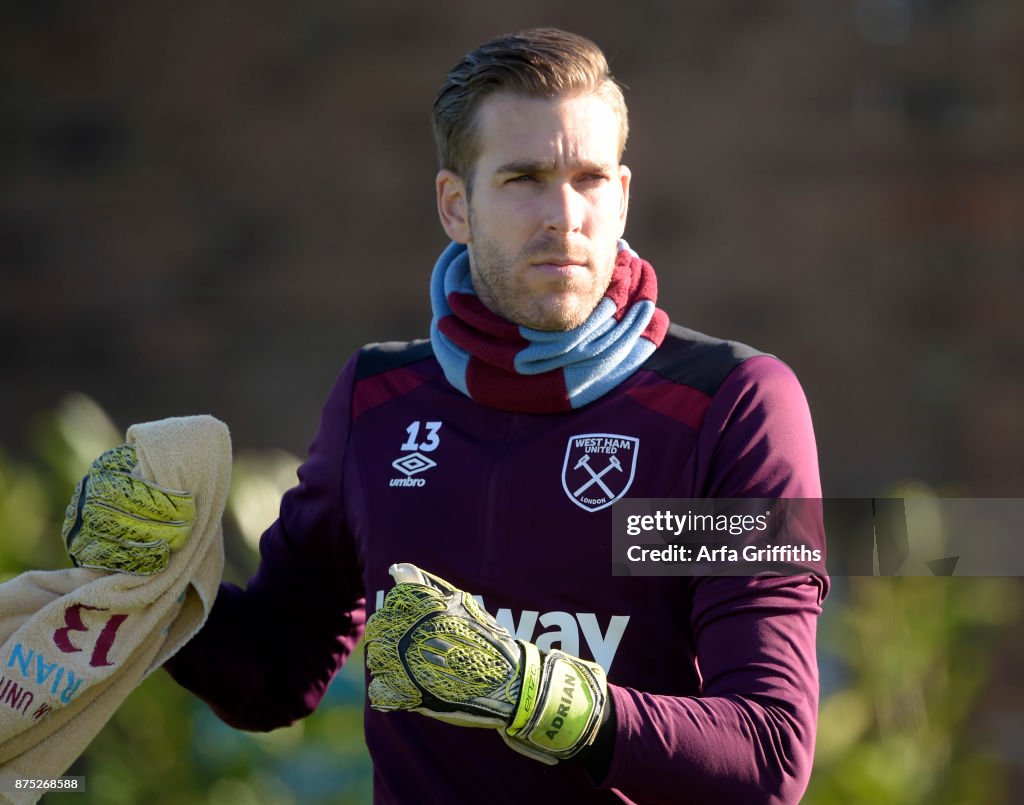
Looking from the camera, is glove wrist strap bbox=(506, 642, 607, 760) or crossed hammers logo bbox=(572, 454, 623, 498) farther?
crossed hammers logo bbox=(572, 454, 623, 498)

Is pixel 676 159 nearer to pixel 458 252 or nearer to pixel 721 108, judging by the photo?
pixel 721 108

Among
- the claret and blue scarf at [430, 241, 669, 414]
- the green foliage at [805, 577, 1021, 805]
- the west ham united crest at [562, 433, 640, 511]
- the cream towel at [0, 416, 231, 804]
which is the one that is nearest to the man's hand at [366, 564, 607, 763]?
the west ham united crest at [562, 433, 640, 511]

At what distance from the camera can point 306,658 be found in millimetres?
2543

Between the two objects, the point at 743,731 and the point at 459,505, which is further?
the point at 459,505

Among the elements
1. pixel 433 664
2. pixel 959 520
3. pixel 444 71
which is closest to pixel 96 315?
pixel 444 71

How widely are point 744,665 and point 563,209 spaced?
715 mm

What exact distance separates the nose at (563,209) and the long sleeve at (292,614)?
497 mm

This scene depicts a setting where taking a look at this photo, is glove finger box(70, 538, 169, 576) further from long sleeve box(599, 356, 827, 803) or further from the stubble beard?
long sleeve box(599, 356, 827, 803)

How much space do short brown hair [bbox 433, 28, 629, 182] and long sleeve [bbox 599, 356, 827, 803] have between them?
47 cm

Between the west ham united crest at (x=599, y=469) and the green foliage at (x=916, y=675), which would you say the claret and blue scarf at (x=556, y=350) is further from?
the green foliage at (x=916, y=675)

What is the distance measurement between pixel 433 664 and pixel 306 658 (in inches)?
28.0

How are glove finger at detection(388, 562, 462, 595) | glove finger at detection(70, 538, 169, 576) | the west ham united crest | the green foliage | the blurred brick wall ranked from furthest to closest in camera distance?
1. the blurred brick wall
2. the green foliage
3. glove finger at detection(70, 538, 169, 576)
4. the west ham united crest
5. glove finger at detection(388, 562, 462, 595)

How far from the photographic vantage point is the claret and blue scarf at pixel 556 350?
2234 mm

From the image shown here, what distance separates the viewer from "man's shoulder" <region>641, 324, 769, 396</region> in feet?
7.20
